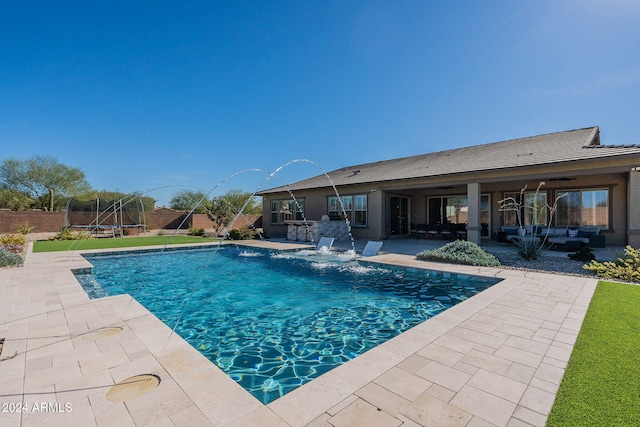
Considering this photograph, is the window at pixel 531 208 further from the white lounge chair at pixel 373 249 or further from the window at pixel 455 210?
the white lounge chair at pixel 373 249

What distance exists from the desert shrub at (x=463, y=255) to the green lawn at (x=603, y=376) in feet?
13.4

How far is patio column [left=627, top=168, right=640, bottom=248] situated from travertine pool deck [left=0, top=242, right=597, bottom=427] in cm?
668

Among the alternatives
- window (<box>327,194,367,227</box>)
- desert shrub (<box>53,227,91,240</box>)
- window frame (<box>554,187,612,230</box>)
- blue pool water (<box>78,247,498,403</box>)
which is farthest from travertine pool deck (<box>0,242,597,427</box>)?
desert shrub (<box>53,227,91,240</box>)

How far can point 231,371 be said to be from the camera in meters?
3.21

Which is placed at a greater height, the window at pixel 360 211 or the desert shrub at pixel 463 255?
the window at pixel 360 211

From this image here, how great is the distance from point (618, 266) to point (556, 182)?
6.91 meters

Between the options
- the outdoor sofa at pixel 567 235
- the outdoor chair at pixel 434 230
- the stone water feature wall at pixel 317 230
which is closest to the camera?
the outdoor sofa at pixel 567 235

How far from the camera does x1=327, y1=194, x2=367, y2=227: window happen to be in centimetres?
1600

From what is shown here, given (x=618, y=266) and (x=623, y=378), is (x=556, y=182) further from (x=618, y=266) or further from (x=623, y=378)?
(x=623, y=378)

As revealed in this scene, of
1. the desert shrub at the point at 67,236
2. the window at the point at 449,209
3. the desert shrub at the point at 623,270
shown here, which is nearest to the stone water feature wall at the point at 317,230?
the window at the point at 449,209

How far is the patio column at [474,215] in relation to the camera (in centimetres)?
1107

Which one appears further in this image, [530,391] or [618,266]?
[618,266]

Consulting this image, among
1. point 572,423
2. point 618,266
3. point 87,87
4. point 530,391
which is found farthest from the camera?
point 87,87

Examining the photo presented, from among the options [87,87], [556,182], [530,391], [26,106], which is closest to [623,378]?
Result: [530,391]
